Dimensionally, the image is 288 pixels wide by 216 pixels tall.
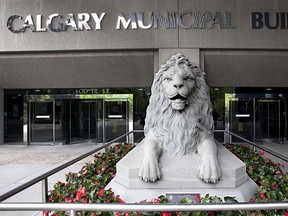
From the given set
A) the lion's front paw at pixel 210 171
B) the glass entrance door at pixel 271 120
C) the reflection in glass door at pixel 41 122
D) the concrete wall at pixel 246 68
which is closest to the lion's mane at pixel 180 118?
the lion's front paw at pixel 210 171

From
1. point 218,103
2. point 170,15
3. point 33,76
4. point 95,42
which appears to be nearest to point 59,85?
point 33,76

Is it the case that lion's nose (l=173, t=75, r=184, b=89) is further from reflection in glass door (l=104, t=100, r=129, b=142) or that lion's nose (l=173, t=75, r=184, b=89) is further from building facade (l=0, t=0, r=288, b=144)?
reflection in glass door (l=104, t=100, r=129, b=142)

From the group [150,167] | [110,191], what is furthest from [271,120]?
[110,191]

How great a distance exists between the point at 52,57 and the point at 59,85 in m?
1.64

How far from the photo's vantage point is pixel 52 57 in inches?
406

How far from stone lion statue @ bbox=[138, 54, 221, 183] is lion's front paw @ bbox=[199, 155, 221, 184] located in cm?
1

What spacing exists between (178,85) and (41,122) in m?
11.2

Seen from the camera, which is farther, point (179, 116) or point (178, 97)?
point (179, 116)

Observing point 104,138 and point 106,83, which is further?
point 104,138

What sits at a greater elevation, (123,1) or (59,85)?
(123,1)

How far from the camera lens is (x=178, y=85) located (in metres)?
3.00

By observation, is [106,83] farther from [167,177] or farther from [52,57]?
[167,177]

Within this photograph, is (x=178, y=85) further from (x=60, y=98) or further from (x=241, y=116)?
(x=241, y=116)

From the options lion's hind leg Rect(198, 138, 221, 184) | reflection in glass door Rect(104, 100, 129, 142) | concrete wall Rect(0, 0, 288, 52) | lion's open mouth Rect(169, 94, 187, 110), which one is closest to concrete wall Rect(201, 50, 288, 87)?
concrete wall Rect(0, 0, 288, 52)
